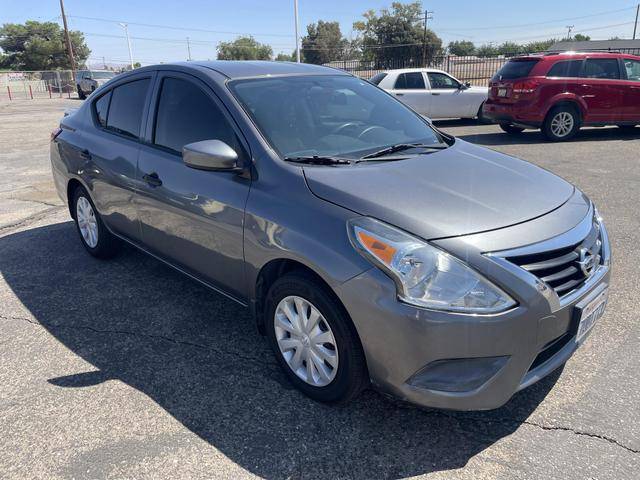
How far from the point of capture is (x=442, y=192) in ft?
8.40

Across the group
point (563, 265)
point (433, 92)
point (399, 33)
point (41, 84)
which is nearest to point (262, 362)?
point (563, 265)

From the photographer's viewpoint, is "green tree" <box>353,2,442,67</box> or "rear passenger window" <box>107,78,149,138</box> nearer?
"rear passenger window" <box>107,78,149,138</box>

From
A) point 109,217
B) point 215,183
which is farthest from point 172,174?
point 109,217

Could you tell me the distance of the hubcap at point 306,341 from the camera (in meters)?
2.51

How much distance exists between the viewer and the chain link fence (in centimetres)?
4012

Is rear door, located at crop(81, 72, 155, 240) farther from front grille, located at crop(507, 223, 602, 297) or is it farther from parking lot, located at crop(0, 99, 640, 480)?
front grille, located at crop(507, 223, 602, 297)

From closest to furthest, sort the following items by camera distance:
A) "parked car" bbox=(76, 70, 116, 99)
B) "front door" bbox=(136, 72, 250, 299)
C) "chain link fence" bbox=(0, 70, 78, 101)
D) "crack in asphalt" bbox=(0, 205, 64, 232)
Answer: "front door" bbox=(136, 72, 250, 299), "crack in asphalt" bbox=(0, 205, 64, 232), "parked car" bbox=(76, 70, 116, 99), "chain link fence" bbox=(0, 70, 78, 101)

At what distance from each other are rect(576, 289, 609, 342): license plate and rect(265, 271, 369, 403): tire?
103cm

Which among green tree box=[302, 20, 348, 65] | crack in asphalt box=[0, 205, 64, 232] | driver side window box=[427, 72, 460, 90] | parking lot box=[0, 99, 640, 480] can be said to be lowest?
parking lot box=[0, 99, 640, 480]

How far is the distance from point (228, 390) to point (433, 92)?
38.5 feet

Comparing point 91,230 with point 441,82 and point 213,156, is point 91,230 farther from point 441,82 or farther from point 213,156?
point 441,82

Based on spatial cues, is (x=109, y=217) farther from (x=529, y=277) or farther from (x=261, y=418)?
(x=529, y=277)

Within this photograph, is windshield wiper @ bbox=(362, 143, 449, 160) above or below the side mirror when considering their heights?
below

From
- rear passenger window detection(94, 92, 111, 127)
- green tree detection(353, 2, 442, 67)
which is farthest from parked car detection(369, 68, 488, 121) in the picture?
green tree detection(353, 2, 442, 67)
